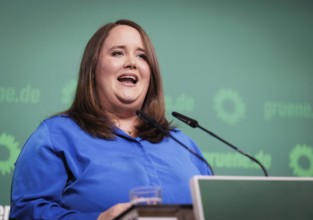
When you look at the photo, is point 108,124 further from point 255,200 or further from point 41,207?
point 255,200

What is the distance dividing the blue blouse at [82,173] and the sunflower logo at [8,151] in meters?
0.81

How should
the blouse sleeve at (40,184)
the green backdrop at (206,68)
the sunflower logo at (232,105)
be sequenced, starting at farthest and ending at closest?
the sunflower logo at (232,105), the green backdrop at (206,68), the blouse sleeve at (40,184)

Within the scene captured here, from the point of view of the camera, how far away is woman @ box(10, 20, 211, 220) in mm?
1664

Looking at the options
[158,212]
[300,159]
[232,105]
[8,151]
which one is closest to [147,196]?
[158,212]

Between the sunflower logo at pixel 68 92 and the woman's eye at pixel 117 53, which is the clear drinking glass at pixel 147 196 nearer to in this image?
the woman's eye at pixel 117 53

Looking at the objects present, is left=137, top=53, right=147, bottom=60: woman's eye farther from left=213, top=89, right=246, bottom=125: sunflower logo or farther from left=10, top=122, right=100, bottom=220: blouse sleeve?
left=213, top=89, right=246, bottom=125: sunflower logo

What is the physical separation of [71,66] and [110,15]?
40 centimetres

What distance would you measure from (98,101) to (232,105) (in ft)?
3.79

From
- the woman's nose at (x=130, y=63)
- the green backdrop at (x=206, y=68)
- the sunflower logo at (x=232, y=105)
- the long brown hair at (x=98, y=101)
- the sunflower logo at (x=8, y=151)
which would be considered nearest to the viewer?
the long brown hair at (x=98, y=101)

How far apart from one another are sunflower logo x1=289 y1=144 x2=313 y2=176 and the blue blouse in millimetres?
1352

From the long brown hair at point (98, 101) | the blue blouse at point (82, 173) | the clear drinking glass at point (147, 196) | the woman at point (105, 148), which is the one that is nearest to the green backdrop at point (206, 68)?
the long brown hair at point (98, 101)

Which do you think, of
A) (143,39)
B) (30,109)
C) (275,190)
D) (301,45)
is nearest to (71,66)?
(30,109)

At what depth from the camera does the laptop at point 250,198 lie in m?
1.20

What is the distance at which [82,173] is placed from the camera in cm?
173
